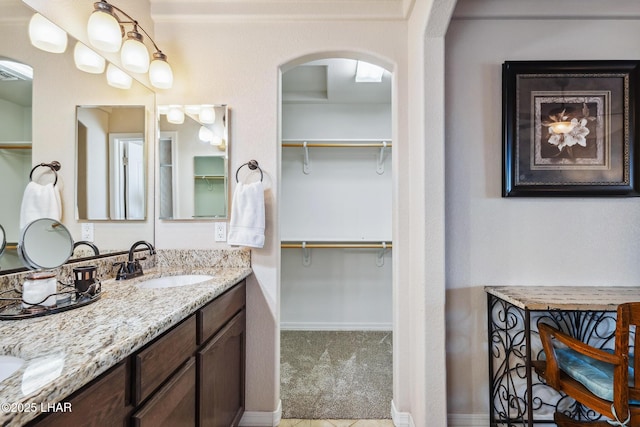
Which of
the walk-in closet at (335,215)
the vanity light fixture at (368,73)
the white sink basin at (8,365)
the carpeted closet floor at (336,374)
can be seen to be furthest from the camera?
the walk-in closet at (335,215)

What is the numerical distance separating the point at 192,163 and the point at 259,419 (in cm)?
157

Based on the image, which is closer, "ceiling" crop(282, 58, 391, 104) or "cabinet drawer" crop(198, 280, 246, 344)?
"cabinet drawer" crop(198, 280, 246, 344)

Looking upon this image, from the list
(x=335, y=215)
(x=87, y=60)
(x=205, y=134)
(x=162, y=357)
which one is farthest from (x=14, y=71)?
(x=335, y=215)

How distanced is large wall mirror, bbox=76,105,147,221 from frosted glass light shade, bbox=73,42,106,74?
0.56 ft

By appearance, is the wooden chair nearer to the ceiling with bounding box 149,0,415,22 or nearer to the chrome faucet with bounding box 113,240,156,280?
the ceiling with bounding box 149,0,415,22

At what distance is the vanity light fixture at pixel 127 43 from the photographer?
1.28 metres

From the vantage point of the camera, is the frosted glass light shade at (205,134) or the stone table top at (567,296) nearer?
the stone table top at (567,296)

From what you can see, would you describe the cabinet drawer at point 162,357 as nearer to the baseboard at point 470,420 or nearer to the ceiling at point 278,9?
the baseboard at point 470,420

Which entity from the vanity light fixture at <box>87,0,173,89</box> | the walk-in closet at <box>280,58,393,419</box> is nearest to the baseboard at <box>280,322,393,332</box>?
the walk-in closet at <box>280,58,393,419</box>

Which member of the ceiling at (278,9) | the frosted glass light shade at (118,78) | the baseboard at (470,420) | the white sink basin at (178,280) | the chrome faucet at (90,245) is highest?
the ceiling at (278,9)

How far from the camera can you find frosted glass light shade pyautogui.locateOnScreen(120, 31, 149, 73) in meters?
1.43

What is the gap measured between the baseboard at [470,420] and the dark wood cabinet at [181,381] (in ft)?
4.02

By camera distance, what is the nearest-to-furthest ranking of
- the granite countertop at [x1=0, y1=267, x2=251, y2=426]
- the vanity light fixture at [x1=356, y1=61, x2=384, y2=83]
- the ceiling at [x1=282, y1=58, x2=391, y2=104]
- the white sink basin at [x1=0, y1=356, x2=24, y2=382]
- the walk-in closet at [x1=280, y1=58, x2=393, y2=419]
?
1. the granite countertop at [x1=0, y1=267, x2=251, y2=426]
2. the white sink basin at [x1=0, y1=356, x2=24, y2=382]
3. the vanity light fixture at [x1=356, y1=61, x2=384, y2=83]
4. the ceiling at [x1=282, y1=58, x2=391, y2=104]
5. the walk-in closet at [x1=280, y1=58, x2=393, y2=419]

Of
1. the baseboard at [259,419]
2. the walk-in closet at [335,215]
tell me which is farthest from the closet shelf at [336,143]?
the baseboard at [259,419]
